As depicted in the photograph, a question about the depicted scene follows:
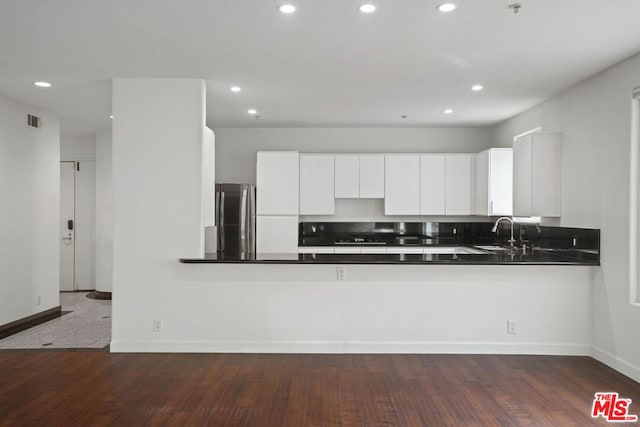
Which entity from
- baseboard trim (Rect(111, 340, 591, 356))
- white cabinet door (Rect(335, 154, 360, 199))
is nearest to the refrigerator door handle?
white cabinet door (Rect(335, 154, 360, 199))

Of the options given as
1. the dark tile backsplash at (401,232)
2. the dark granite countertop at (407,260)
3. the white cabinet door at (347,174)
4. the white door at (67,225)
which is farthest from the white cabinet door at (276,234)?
the white door at (67,225)

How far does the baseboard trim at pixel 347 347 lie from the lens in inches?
179

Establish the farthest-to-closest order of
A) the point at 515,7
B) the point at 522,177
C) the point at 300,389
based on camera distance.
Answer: the point at 522,177
the point at 300,389
the point at 515,7

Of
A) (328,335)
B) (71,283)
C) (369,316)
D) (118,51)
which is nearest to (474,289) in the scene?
(369,316)

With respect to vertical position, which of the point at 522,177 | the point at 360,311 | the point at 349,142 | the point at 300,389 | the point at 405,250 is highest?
the point at 349,142

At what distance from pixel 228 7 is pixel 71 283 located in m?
6.83

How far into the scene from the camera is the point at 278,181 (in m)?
6.63

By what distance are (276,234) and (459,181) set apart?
2626mm

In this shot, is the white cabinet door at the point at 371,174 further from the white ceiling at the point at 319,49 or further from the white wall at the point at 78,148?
the white wall at the point at 78,148

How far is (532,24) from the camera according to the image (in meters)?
3.23

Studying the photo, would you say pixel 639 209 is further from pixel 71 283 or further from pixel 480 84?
pixel 71 283

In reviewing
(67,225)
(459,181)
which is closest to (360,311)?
(459,181)

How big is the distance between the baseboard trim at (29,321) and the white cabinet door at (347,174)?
13.1 feet

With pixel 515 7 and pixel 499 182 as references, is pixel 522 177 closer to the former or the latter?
pixel 499 182
